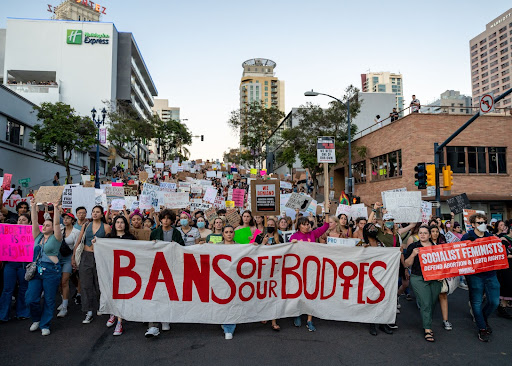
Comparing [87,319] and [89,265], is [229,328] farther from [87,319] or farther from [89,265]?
[89,265]

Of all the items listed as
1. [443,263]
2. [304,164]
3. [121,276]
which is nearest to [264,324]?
[121,276]

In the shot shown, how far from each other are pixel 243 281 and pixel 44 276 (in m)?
2.86

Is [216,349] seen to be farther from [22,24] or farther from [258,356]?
[22,24]

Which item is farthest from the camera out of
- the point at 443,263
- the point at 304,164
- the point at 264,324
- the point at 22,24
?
the point at 22,24

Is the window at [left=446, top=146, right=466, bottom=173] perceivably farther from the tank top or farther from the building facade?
the building facade

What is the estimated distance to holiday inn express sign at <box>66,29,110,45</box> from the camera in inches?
2099

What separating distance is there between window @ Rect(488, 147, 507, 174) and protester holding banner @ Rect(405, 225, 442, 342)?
22075 millimetres

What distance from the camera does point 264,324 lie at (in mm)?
5801

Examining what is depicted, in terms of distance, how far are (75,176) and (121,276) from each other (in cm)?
3388

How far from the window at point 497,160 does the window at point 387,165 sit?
5.43 metres

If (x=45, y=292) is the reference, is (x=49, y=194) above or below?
above

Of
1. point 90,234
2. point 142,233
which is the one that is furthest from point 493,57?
point 90,234

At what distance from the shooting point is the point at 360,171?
3108cm

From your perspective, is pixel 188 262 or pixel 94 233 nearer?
pixel 188 262
